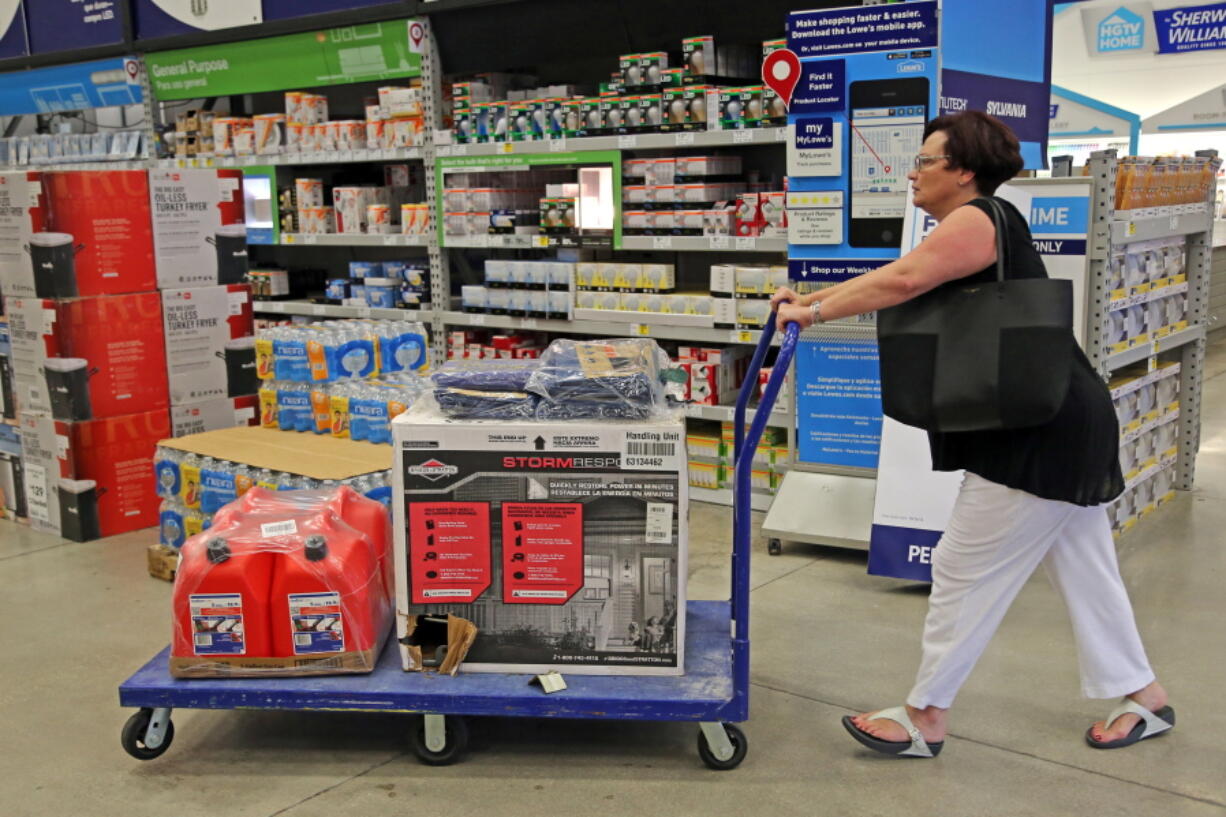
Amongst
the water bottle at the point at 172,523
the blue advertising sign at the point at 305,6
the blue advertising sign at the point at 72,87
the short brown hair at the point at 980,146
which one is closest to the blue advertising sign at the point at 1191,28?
the blue advertising sign at the point at 305,6

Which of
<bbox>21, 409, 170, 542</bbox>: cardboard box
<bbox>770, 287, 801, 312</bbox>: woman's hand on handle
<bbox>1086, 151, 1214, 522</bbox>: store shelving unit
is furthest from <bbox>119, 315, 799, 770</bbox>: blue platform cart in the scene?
<bbox>21, 409, 170, 542</bbox>: cardboard box

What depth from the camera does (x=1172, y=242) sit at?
199 inches

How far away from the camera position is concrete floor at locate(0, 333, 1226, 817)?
2773mm

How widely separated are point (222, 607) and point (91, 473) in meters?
2.45

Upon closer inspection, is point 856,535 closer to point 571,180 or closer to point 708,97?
point 708,97

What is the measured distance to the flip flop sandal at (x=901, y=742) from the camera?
2.92 metres

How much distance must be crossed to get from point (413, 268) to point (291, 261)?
2260 mm

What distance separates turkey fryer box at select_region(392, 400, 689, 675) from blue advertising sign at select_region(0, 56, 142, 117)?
19.9 ft

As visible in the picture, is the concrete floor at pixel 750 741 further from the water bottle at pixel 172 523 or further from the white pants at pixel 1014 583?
the water bottle at pixel 172 523

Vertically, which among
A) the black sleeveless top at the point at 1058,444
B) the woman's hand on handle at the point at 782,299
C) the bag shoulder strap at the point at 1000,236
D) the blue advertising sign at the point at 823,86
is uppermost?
the blue advertising sign at the point at 823,86

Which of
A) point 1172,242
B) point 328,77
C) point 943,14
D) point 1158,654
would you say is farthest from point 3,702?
point 1172,242

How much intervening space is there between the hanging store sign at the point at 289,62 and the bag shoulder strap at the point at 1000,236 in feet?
13.8

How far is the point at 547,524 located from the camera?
2.92 metres

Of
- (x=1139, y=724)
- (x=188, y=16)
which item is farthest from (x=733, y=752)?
(x=188, y=16)
